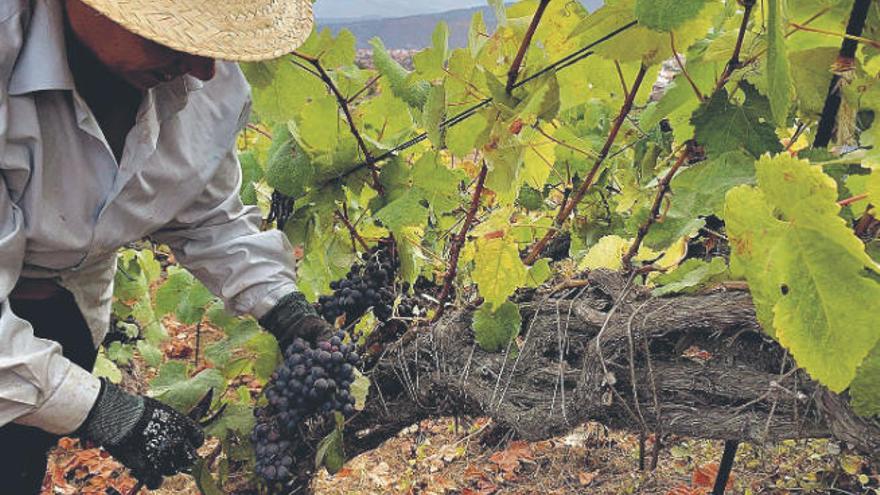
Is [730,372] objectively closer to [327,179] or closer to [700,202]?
[700,202]

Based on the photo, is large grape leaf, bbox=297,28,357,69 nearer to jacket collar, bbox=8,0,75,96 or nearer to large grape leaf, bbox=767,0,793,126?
jacket collar, bbox=8,0,75,96

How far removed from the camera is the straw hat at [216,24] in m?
1.33

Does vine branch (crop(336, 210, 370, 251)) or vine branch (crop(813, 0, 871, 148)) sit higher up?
vine branch (crop(813, 0, 871, 148))

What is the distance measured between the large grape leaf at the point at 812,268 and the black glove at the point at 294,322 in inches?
51.5

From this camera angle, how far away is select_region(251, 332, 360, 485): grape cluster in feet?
5.70

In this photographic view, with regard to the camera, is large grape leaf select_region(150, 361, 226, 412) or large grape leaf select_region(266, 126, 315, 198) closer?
large grape leaf select_region(266, 126, 315, 198)

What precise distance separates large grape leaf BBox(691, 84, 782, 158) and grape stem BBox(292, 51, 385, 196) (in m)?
0.88

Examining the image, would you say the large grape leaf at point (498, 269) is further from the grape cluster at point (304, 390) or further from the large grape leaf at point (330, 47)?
the large grape leaf at point (330, 47)

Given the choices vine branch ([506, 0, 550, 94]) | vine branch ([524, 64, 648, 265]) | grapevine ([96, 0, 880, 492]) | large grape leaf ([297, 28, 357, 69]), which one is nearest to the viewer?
grapevine ([96, 0, 880, 492])

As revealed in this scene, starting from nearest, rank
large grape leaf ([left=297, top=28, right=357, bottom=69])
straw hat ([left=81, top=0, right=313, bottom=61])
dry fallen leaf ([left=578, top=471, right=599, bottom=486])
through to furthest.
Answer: straw hat ([left=81, top=0, right=313, bottom=61]) → large grape leaf ([left=297, top=28, right=357, bottom=69]) → dry fallen leaf ([left=578, top=471, right=599, bottom=486])

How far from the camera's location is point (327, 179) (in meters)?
2.11

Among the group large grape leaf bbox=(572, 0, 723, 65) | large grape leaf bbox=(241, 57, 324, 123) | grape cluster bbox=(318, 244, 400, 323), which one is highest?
large grape leaf bbox=(572, 0, 723, 65)

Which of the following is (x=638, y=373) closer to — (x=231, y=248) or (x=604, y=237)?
(x=604, y=237)

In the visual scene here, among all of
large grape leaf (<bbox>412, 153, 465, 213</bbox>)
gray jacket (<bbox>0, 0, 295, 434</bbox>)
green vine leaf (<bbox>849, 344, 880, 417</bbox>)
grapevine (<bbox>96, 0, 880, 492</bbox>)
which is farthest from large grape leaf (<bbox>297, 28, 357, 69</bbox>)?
green vine leaf (<bbox>849, 344, 880, 417</bbox>)
